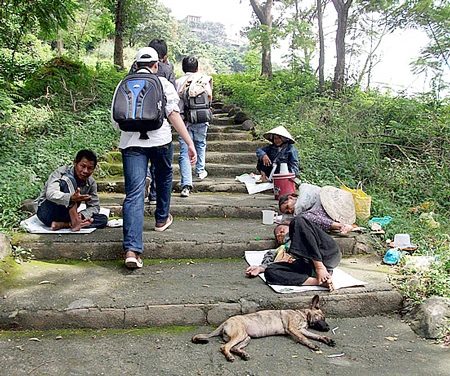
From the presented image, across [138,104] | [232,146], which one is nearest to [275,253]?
[138,104]

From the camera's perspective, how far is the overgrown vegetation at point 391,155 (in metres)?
4.65

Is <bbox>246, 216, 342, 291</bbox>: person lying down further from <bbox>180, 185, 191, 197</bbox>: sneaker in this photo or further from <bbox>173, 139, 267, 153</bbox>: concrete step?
<bbox>173, 139, 267, 153</bbox>: concrete step

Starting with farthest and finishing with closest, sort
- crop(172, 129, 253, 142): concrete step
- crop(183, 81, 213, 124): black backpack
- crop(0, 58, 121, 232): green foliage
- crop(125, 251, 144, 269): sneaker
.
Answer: crop(172, 129, 253, 142): concrete step, crop(183, 81, 213, 124): black backpack, crop(0, 58, 121, 232): green foliage, crop(125, 251, 144, 269): sneaker

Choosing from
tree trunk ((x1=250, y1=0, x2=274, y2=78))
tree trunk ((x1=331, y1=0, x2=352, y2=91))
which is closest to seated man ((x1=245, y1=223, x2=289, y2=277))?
tree trunk ((x1=331, y1=0, x2=352, y2=91))

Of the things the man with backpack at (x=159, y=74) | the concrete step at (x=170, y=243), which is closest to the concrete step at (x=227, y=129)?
the man with backpack at (x=159, y=74)

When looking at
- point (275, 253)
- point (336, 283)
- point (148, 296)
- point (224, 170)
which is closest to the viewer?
point (148, 296)

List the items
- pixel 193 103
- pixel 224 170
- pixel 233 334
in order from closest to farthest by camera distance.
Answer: pixel 233 334, pixel 193 103, pixel 224 170

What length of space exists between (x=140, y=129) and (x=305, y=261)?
72.2 inches

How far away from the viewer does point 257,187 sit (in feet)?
20.7

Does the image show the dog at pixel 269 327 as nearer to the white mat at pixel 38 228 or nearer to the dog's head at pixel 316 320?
the dog's head at pixel 316 320

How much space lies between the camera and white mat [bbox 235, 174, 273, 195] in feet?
20.5

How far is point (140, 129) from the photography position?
3.74 metres

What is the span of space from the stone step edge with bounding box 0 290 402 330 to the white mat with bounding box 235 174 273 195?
2.90 meters

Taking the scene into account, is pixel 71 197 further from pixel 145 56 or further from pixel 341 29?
pixel 341 29
